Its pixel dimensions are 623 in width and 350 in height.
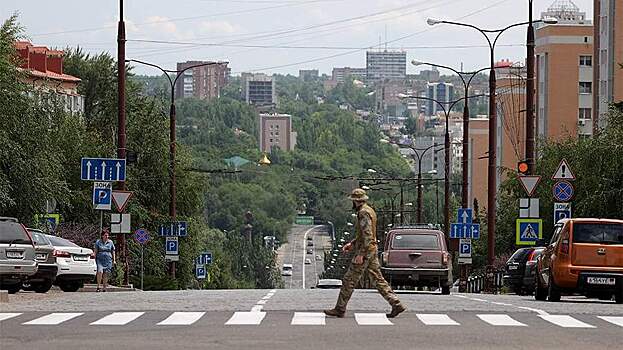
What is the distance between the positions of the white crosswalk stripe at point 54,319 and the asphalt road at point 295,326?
0.04ft

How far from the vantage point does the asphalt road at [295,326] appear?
17.8 metres

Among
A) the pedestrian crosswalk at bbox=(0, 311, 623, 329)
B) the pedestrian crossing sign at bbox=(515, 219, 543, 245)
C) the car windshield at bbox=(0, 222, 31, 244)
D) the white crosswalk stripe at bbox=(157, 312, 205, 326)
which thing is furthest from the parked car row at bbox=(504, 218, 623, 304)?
the pedestrian crossing sign at bbox=(515, 219, 543, 245)

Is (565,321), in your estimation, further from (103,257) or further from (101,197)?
(101,197)

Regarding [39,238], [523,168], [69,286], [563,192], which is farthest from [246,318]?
[523,168]

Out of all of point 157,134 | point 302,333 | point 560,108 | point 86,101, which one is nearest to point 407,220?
point 560,108

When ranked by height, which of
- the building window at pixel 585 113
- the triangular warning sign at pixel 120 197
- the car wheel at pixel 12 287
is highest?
the building window at pixel 585 113

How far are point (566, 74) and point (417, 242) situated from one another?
89.3m

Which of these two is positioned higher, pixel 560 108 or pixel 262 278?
pixel 560 108

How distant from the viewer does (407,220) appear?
139875 millimetres

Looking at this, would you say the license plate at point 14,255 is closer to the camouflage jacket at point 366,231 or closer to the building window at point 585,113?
the camouflage jacket at point 366,231

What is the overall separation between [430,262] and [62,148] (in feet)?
91.0

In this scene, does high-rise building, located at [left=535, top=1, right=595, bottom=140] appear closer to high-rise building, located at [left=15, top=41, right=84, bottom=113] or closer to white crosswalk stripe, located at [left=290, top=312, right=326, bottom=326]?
high-rise building, located at [left=15, top=41, right=84, bottom=113]

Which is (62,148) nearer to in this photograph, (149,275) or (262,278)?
(149,275)

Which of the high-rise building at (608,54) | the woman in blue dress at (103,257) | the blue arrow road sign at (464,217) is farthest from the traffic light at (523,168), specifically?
the high-rise building at (608,54)
